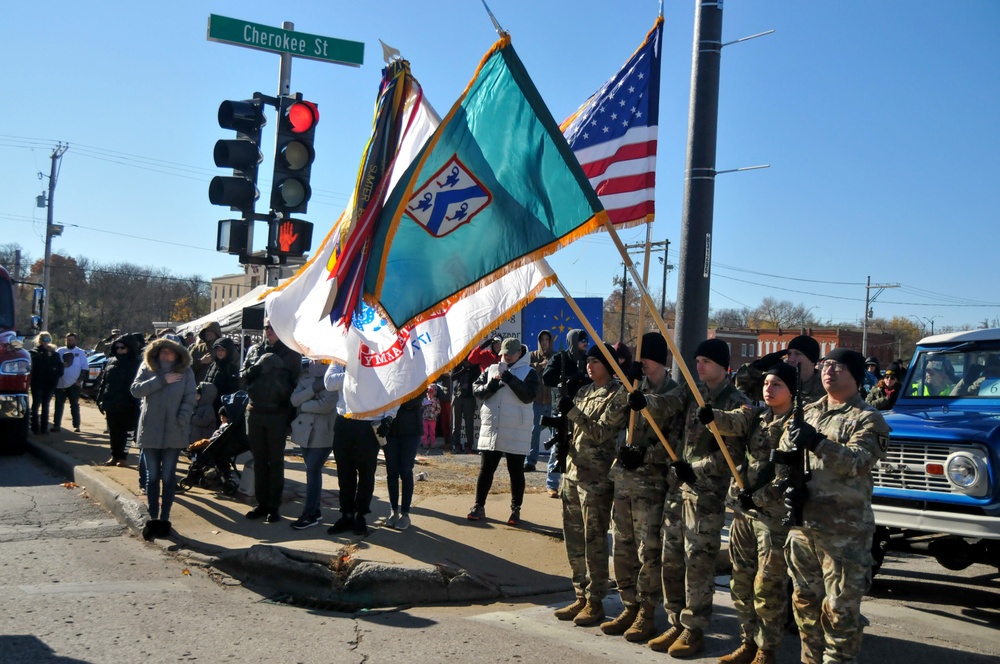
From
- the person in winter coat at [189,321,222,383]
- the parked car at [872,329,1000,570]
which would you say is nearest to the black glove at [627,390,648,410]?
the parked car at [872,329,1000,570]

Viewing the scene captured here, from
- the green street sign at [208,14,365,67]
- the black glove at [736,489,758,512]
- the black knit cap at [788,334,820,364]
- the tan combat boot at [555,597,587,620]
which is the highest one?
the green street sign at [208,14,365,67]

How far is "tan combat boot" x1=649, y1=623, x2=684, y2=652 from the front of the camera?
559 centimetres

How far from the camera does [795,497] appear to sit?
15.9 ft

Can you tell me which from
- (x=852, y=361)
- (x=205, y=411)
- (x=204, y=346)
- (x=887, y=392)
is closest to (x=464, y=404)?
(x=204, y=346)

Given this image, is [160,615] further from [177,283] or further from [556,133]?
[177,283]

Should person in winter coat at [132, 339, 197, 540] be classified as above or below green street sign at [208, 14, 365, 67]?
below

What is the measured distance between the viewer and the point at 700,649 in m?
5.53

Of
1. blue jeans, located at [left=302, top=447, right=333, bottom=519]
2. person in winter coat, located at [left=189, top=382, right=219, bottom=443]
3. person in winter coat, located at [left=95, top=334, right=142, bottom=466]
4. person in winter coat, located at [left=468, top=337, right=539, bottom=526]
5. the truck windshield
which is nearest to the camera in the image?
the truck windshield

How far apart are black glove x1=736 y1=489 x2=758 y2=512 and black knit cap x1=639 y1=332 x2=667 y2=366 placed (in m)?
1.18

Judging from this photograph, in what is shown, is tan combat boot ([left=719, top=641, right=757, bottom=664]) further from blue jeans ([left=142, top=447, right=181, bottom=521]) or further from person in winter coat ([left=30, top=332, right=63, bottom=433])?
person in winter coat ([left=30, top=332, right=63, bottom=433])

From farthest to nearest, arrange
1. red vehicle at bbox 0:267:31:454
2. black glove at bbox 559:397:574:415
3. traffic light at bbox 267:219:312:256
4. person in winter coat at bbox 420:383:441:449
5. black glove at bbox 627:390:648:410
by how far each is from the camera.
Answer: person in winter coat at bbox 420:383:441:449 < red vehicle at bbox 0:267:31:454 < traffic light at bbox 267:219:312:256 < black glove at bbox 559:397:574:415 < black glove at bbox 627:390:648:410

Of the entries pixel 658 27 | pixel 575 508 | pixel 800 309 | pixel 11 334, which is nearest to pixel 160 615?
pixel 575 508

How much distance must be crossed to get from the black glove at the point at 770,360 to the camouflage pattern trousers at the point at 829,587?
4.13 feet

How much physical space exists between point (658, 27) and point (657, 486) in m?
3.67
